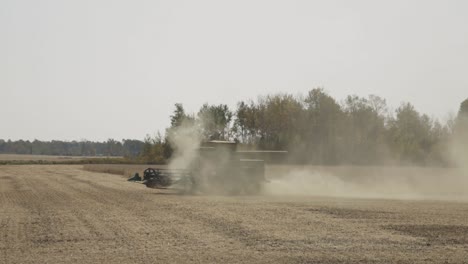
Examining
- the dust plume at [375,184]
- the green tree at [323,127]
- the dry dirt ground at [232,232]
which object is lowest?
the dry dirt ground at [232,232]

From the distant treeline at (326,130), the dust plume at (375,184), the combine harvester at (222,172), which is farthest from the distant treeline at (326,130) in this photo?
the combine harvester at (222,172)

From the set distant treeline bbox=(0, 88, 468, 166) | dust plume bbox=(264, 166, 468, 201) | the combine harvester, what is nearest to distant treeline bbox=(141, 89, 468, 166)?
distant treeline bbox=(0, 88, 468, 166)

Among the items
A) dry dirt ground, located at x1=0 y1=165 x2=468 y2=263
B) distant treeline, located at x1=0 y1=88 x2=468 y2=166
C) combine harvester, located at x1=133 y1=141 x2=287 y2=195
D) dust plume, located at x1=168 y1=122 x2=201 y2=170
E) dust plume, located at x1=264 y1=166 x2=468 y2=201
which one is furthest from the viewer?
distant treeline, located at x1=0 y1=88 x2=468 y2=166

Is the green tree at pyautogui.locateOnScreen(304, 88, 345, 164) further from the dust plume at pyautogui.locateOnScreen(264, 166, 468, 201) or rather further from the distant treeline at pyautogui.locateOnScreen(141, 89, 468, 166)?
the dust plume at pyautogui.locateOnScreen(264, 166, 468, 201)

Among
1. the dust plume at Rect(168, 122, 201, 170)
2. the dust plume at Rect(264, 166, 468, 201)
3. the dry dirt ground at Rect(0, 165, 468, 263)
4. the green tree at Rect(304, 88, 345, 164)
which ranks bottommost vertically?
the dry dirt ground at Rect(0, 165, 468, 263)

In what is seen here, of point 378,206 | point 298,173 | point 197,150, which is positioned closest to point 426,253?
point 378,206

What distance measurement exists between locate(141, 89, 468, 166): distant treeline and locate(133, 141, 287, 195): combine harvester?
35215mm

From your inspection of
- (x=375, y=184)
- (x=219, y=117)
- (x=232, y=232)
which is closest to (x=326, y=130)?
(x=219, y=117)

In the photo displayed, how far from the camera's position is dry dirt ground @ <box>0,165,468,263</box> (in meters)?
14.5

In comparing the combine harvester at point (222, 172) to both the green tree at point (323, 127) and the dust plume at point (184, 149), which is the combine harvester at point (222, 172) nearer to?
the dust plume at point (184, 149)

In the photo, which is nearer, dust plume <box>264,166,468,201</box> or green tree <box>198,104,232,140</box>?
A: dust plume <box>264,166,468,201</box>

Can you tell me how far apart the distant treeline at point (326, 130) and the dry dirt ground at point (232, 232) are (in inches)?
1743

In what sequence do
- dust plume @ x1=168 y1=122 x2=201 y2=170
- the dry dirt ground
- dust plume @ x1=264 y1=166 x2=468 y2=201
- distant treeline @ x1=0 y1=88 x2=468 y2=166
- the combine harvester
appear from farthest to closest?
distant treeline @ x1=0 y1=88 x2=468 y2=166
dust plume @ x1=168 y1=122 x2=201 y2=170
dust plume @ x1=264 y1=166 x2=468 y2=201
the combine harvester
the dry dirt ground

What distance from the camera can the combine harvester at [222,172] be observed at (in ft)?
111
